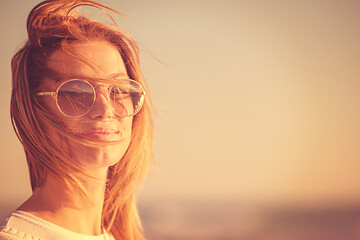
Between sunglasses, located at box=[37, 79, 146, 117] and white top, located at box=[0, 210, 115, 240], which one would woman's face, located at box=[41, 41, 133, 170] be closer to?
sunglasses, located at box=[37, 79, 146, 117]

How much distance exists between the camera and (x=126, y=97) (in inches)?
58.7

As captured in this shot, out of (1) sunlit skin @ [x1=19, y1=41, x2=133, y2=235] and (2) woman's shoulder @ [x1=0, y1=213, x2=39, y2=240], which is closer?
(2) woman's shoulder @ [x1=0, y1=213, x2=39, y2=240]

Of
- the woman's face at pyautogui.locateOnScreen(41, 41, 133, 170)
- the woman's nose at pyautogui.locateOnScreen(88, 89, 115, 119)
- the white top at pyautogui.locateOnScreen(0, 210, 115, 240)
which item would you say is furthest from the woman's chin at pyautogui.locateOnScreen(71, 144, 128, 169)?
the white top at pyautogui.locateOnScreen(0, 210, 115, 240)

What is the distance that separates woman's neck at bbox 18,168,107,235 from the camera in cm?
142

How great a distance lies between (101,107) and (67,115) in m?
0.12

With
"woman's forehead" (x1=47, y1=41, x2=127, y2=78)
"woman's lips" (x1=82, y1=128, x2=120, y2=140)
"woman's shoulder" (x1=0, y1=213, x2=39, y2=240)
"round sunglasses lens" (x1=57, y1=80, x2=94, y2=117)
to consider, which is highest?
"woman's forehead" (x1=47, y1=41, x2=127, y2=78)

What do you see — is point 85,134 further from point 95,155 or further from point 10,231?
point 10,231

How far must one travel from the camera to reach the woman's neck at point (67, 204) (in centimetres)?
142

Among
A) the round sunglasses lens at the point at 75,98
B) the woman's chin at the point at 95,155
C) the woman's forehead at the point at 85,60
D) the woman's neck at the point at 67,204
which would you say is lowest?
the woman's neck at the point at 67,204

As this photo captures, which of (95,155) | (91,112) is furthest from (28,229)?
(91,112)

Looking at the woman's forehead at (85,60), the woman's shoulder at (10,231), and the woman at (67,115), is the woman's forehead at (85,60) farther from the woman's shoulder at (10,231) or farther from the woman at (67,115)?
the woman's shoulder at (10,231)

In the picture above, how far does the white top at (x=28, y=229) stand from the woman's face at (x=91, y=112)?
25 cm

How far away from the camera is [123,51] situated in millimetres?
1631

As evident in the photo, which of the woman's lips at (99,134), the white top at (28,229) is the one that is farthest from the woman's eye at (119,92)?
the white top at (28,229)
